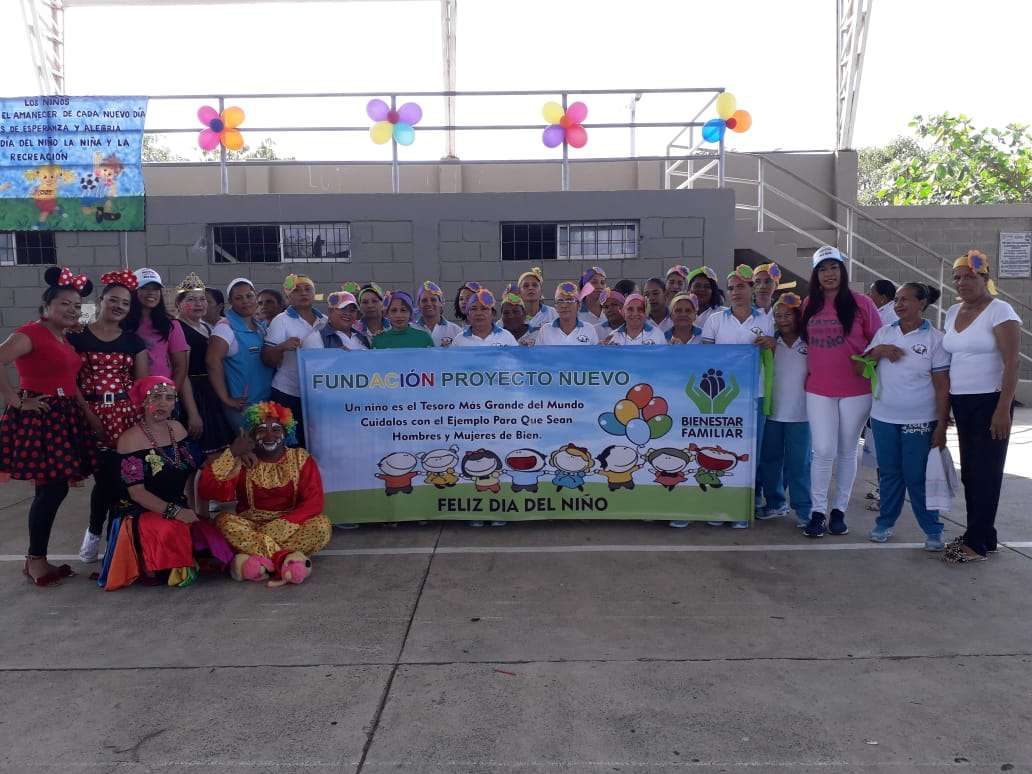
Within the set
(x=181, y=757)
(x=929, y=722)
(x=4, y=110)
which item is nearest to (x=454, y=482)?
(x=181, y=757)

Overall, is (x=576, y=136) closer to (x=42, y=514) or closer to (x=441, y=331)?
(x=441, y=331)

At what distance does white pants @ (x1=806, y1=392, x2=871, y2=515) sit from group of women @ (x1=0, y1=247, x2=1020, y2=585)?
0.01 meters

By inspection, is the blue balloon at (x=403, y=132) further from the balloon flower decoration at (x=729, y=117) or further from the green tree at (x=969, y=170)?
the green tree at (x=969, y=170)

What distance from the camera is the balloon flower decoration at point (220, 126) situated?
9867mm

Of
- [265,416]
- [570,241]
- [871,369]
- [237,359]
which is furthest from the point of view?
[570,241]

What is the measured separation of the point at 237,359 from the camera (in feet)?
17.9

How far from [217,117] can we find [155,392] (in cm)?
678

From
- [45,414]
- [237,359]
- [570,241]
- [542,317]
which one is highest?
[570,241]

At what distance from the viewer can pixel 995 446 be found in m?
4.59

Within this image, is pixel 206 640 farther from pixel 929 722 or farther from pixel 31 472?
pixel 929 722

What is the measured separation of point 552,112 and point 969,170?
59.0 feet

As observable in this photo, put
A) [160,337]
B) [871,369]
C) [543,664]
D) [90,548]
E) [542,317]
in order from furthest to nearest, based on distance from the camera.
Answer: [542,317] < [160,337] < [871,369] < [90,548] < [543,664]

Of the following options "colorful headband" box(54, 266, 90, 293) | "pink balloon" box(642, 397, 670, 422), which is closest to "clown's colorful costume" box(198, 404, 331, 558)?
"colorful headband" box(54, 266, 90, 293)

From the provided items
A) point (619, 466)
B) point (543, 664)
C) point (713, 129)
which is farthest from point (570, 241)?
point (543, 664)
